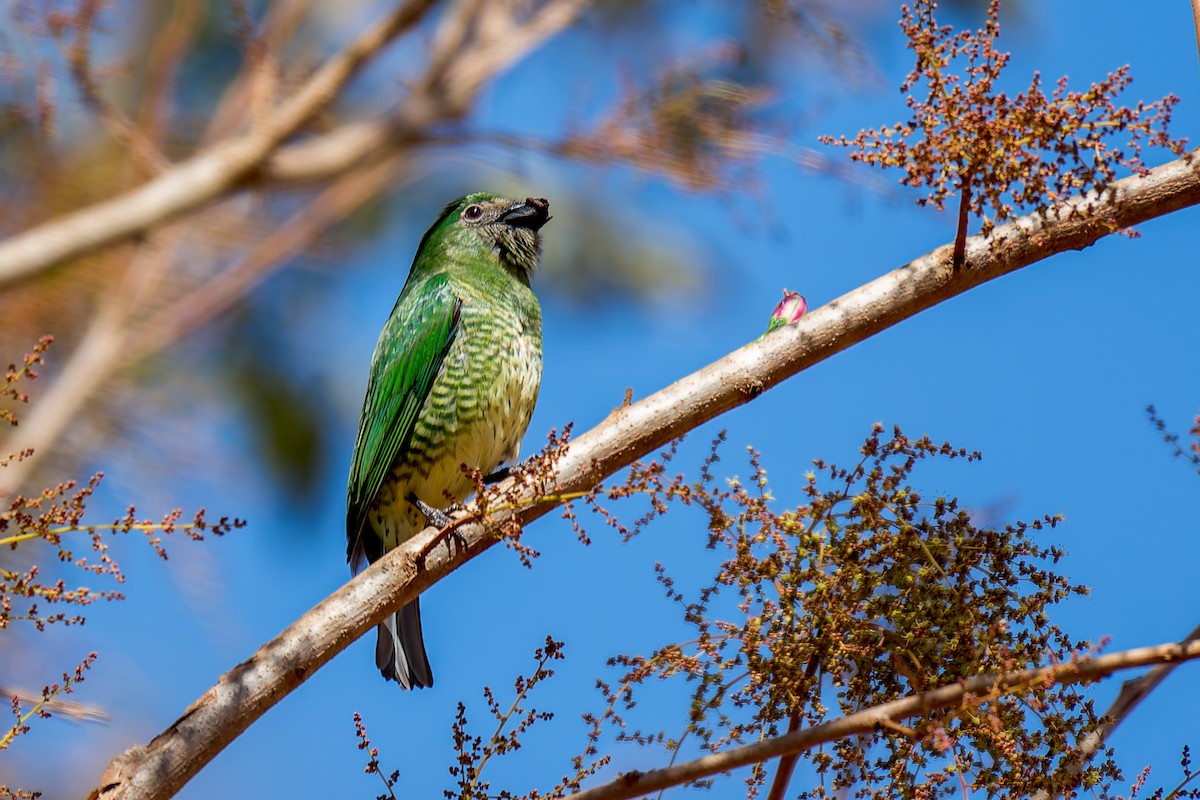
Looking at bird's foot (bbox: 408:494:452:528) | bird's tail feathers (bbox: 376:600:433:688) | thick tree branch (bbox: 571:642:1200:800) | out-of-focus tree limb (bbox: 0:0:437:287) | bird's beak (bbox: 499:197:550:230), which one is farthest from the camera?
bird's beak (bbox: 499:197:550:230)

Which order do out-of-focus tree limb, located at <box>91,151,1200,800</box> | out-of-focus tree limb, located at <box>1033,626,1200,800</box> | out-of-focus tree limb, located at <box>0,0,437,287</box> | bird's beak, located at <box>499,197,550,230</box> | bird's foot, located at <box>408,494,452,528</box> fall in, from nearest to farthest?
out-of-focus tree limb, located at <box>1033,626,1200,800</box>
out-of-focus tree limb, located at <box>91,151,1200,800</box>
out-of-focus tree limb, located at <box>0,0,437,287</box>
bird's foot, located at <box>408,494,452,528</box>
bird's beak, located at <box>499,197,550,230</box>

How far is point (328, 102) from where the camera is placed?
3.49 meters

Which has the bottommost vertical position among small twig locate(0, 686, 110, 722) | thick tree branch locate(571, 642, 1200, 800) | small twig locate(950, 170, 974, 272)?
thick tree branch locate(571, 642, 1200, 800)

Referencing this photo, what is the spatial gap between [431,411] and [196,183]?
2.79 ft

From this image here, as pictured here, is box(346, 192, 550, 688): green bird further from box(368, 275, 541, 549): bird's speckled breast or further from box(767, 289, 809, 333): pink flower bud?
box(767, 289, 809, 333): pink flower bud

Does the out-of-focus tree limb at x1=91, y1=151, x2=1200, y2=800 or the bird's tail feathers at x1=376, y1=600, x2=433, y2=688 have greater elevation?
the bird's tail feathers at x1=376, y1=600, x2=433, y2=688

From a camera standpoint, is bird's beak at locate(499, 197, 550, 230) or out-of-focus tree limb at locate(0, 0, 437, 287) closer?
out-of-focus tree limb at locate(0, 0, 437, 287)

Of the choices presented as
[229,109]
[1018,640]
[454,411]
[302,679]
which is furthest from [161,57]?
[1018,640]

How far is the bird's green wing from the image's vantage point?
3.57 metres

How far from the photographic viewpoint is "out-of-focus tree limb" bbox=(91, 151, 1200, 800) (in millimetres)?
1955

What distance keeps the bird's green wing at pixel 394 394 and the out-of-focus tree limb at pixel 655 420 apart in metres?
1.32

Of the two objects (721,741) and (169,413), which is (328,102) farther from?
(721,741)

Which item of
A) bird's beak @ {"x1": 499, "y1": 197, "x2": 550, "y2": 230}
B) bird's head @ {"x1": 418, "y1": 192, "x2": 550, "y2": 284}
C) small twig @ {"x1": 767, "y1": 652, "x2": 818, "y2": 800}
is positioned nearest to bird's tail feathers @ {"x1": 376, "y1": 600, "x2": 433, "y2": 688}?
bird's head @ {"x1": 418, "y1": 192, "x2": 550, "y2": 284}

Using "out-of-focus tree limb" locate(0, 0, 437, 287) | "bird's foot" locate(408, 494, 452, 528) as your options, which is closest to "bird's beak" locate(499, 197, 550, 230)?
"out-of-focus tree limb" locate(0, 0, 437, 287)
